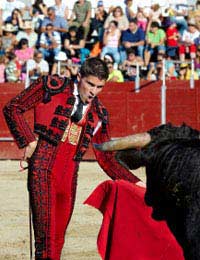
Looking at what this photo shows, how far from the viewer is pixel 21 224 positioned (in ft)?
25.1

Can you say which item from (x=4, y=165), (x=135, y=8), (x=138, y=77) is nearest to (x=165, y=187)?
(x=4, y=165)

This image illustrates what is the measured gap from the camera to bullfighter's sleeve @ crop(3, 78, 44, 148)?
4.60 m

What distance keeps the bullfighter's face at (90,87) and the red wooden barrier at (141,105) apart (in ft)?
32.3

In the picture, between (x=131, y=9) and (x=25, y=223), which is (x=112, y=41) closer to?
(x=131, y=9)

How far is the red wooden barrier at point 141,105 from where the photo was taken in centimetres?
1455

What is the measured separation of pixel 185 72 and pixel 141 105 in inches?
37.8

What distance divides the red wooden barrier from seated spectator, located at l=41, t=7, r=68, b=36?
1.21 metres

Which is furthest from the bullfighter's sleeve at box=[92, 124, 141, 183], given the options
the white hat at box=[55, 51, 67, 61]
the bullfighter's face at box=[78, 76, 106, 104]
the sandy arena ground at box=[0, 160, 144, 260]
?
the white hat at box=[55, 51, 67, 61]

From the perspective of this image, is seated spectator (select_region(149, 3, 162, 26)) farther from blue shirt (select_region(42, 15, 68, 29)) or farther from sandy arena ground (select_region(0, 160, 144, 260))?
sandy arena ground (select_region(0, 160, 144, 260))

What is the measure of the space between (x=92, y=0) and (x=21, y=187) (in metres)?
6.44

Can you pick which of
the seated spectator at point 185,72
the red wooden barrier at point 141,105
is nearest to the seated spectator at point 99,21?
the red wooden barrier at point 141,105

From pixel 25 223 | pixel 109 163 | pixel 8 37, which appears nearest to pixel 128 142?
pixel 109 163

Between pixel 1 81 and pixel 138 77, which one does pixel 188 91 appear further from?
pixel 1 81

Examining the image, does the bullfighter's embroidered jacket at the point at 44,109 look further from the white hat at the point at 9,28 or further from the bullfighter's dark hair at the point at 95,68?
the white hat at the point at 9,28
